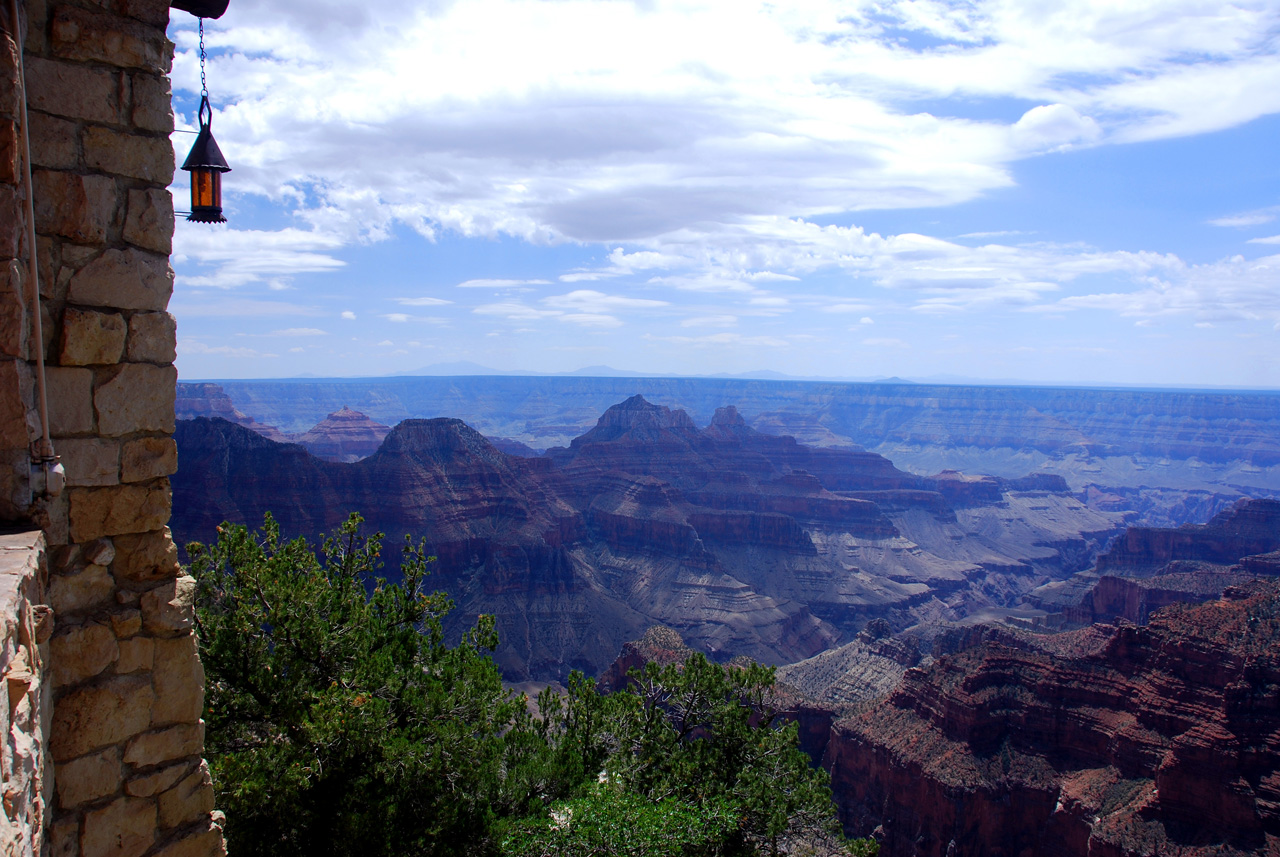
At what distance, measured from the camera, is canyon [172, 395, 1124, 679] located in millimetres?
63594

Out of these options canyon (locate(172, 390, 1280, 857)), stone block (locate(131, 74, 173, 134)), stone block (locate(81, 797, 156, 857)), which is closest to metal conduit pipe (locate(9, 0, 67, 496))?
stone block (locate(131, 74, 173, 134))

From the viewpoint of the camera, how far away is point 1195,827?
2512cm

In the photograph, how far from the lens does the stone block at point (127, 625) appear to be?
14.2ft


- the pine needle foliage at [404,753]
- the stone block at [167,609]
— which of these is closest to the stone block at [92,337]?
the stone block at [167,609]

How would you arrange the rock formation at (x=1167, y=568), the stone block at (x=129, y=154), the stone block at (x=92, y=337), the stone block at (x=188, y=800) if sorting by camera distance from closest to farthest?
the stone block at (x=92, y=337)
the stone block at (x=129, y=154)
the stone block at (x=188, y=800)
the rock formation at (x=1167, y=568)

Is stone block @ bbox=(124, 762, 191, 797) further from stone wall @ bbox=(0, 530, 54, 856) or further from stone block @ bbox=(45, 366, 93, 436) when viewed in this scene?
stone block @ bbox=(45, 366, 93, 436)

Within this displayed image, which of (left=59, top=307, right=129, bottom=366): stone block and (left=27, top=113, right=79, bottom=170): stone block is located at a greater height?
(left=27, top=113, right=79, bottom=170): stone block

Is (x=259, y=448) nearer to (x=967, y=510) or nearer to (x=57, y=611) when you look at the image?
(x=57, y=611)

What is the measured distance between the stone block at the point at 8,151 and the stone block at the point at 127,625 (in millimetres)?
2388

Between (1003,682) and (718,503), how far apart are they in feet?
251

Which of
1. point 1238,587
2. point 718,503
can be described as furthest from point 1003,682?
point 718,503

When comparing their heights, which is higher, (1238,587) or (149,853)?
(149,853)

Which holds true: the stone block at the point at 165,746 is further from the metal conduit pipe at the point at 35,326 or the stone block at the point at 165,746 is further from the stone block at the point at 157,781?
the metal conduit pipe at the point at 35,326

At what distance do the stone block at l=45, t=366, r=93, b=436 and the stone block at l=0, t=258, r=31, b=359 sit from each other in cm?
43
